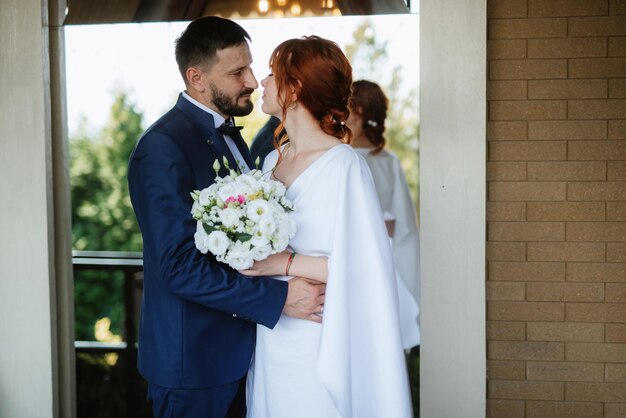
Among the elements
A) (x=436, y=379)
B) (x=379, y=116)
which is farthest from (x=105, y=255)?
(x=436, y=379)

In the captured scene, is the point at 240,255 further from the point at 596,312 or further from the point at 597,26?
the point at 597,26

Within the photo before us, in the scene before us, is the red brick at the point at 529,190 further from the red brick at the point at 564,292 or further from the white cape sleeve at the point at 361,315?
the white cape sleeve at the point at 361,315

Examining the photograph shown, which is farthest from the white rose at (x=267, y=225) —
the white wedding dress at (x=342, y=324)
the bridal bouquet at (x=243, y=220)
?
the white wedding dress at (x=342, y=324)

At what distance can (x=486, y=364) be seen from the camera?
118 inches

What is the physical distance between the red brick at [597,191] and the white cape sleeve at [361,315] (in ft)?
Answer: 3.36

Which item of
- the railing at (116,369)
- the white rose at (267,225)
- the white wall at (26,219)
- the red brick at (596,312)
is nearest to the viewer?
the white rose at (267,225)

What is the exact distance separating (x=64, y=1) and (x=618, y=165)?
8.30 ft

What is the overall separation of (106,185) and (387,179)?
10.8ft

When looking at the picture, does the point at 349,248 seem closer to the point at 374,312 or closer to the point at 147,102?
the point at 374,312

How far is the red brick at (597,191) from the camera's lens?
9.55 ft

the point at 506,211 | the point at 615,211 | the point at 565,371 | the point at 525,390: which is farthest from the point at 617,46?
the point at 525,390

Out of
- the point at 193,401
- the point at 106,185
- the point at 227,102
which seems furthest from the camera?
the point at 106,185

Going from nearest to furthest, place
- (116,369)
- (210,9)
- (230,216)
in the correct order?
(230,216), (116,369), (210,9)

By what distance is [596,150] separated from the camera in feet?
9.53
